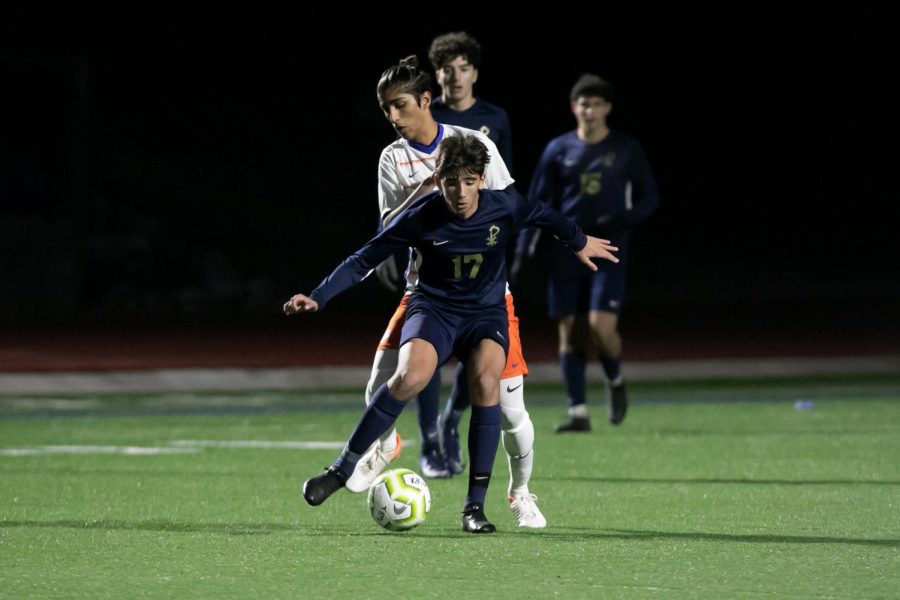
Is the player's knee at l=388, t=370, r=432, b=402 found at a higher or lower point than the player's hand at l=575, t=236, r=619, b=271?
lower

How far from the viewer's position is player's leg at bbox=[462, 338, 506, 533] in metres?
6.43

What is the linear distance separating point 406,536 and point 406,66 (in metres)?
2.08

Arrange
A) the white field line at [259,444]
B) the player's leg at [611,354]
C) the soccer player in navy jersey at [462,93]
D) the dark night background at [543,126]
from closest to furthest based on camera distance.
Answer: the soccer player in navy jersey at [462,93] → the white field line at [259,444] → the player's leg at [611,354] → the dark night background at [543,126]

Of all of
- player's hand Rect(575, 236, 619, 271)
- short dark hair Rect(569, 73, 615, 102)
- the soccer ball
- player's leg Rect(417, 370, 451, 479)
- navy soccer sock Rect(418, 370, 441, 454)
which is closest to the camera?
the soccer ball

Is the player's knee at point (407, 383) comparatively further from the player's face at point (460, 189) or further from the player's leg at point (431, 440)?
the player's leg at point (431, 440)

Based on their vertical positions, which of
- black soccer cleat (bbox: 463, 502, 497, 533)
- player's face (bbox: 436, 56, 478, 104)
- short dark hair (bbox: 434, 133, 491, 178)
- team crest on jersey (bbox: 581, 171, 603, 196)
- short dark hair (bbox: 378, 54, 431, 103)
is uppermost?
short dark hair (bbox: 378, 54, 431, 103)

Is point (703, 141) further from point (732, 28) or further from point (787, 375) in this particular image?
point (787, 375)

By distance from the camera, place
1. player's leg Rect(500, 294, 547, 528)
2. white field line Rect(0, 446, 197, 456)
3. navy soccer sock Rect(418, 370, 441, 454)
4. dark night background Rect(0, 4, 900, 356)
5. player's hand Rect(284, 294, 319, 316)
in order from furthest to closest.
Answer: dark night background Rect(0, 4, 900, 356), white field line Rect(0, 446, 197, 456), navy soccer sock Rect(418, 370, 441, 454), player's leg Rect(500, 294, 547, 528), player's hand Rect(284, 294, 319, 316)

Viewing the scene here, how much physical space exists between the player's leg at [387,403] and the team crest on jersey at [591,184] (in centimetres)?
459

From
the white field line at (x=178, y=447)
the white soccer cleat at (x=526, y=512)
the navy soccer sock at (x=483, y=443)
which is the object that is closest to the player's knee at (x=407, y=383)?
the navy soccer sock at (x=483, y=443)

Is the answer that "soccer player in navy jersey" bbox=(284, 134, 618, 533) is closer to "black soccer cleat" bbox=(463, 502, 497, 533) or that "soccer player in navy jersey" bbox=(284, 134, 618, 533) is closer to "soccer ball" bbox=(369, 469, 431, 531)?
"black soccer cleat" bbox=(463, 502, 497, 533)

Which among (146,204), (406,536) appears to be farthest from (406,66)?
(146,204)

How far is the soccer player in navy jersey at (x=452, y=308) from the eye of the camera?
6.38 metres

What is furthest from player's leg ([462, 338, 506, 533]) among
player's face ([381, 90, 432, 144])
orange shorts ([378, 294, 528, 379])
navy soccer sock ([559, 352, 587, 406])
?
navy soccer sock ([559, 352, 587, 406])
